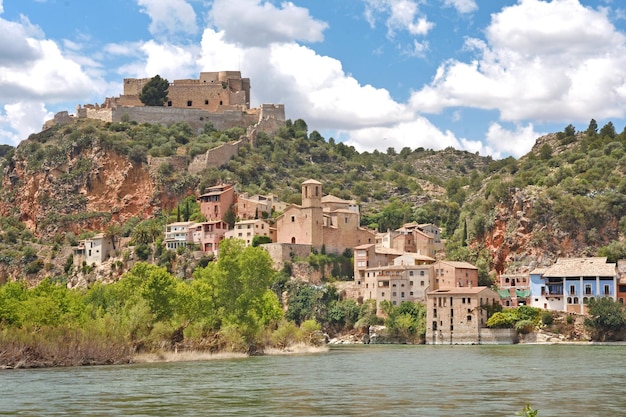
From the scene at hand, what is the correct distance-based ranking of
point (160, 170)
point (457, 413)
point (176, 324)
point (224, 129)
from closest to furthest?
point (457, 413)
point (176, 324)
point (160, 170)
point (224, 129)

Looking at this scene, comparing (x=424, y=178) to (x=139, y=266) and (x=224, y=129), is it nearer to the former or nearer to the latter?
(x=224, y=129)

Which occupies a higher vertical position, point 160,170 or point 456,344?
point 160,170

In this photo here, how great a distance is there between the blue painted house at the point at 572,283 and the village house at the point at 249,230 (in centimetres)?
2277

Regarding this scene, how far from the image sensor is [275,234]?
9762 cm

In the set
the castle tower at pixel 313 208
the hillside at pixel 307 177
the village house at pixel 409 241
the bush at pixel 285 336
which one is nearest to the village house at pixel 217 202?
the hillside at pixel 307 177

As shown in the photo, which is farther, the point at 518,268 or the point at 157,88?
the point at 157,88

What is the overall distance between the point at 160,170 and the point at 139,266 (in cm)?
4673

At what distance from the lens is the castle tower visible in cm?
9494

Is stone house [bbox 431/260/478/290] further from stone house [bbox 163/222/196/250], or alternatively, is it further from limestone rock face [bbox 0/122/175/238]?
limestone rock face [bbox 0/122/175/238]

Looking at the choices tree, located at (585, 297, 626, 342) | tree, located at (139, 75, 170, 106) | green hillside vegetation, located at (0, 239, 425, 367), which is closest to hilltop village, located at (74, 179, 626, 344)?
tree, located at (585, 297, 626, 342)

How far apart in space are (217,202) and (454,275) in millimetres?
24755

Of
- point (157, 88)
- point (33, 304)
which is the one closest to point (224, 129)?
point (157, 88)

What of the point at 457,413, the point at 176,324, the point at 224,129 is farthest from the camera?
the point at 224,129

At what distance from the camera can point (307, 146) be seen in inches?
5133
